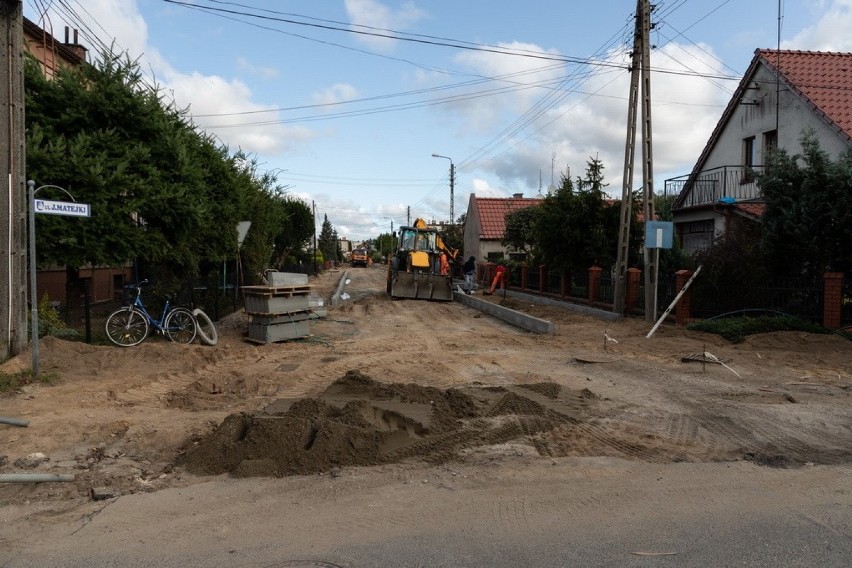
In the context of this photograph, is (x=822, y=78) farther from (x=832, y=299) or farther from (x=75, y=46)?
(x=75, y=46)

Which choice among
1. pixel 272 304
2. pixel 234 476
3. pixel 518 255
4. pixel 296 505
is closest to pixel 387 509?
pixel 296 505

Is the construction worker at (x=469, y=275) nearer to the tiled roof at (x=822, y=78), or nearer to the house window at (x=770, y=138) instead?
the house window at (x=770, y=138)

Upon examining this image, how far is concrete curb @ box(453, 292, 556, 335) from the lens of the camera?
54.6 ft

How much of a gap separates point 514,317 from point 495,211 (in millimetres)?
27407

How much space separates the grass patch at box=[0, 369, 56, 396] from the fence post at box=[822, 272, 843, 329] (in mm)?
14639

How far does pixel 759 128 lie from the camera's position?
24047 mm

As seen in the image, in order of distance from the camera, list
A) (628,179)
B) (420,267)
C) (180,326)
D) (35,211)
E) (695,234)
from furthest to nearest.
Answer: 1. (420,267)
2. (695,234)
3. (628,179)
4. (180,326)
5. (35,211)

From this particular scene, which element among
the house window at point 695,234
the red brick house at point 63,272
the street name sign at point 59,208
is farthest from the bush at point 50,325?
the house window at point 695,234

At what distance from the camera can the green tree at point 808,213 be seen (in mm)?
14117

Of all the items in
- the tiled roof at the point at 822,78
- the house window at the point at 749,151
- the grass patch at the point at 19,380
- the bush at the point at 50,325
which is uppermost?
the tiled roof at the point at 822,78

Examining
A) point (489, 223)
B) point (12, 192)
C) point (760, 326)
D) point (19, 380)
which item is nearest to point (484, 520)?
point (19, 380)

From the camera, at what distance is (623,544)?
4.30 meters

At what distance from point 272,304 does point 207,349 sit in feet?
6.19

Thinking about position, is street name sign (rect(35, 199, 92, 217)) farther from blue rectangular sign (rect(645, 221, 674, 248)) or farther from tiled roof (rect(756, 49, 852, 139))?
tiled roof (rect(756, 49, 852, 139))
